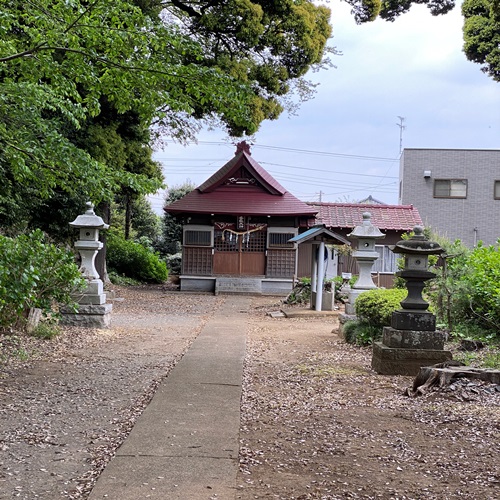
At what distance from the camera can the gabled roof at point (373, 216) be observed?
83.8ft

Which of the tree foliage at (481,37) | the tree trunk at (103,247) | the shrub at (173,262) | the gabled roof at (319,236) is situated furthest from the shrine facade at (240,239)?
the shrub at (173,262)

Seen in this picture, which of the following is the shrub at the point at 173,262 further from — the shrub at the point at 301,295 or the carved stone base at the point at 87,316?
the carved stone base at the point at 87,316

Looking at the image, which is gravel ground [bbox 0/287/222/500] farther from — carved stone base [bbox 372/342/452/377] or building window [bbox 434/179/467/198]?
building window [bbox 434/179/467/198]

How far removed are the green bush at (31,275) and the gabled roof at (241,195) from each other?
14043 millimetres

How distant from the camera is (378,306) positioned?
9805mm

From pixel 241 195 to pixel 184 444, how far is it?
2004 centimetres

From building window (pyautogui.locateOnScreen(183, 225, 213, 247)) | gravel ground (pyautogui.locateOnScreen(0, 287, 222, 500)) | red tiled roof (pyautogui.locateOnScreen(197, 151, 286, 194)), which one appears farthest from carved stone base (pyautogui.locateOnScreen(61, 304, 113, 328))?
red tiled roof (pyautogui.locateOnScreen(197, 151, 286, 194))

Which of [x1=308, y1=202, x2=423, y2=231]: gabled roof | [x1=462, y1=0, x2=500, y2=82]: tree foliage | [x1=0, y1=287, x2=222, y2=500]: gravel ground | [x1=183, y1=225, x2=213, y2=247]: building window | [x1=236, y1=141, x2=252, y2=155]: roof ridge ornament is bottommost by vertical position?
[x1=0, y1=287, x2=222, y2=500]: gravel ground

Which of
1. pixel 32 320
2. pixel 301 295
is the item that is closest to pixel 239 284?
pixel 301 295

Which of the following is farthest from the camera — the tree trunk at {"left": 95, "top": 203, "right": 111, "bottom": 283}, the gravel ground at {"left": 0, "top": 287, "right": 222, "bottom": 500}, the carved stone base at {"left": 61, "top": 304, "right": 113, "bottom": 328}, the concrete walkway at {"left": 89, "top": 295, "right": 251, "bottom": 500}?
the tree trunk at {"left": 95, "top": 203, "right": 111, "bottom": 283}

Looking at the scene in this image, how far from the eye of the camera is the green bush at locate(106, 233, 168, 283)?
90.3 ft

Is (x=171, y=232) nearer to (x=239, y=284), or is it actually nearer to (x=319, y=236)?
(x=239, y=284)

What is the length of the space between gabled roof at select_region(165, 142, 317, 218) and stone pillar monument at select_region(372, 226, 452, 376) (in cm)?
1495

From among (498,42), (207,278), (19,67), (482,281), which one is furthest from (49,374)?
(207,278)
